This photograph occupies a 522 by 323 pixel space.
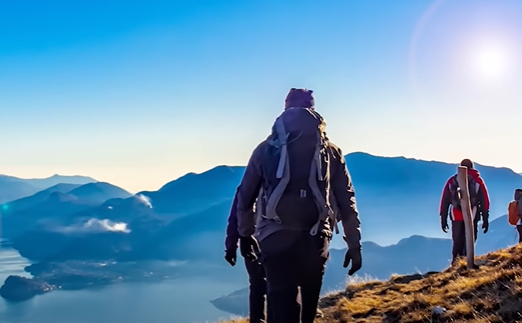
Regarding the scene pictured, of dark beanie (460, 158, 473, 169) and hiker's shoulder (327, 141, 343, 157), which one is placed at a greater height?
dark beanie (460, 158, 473, 169)

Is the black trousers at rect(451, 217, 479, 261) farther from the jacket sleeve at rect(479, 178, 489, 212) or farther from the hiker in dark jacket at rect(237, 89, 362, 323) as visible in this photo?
the hiker in dark jacket at rect(237, 89, 362, 323)

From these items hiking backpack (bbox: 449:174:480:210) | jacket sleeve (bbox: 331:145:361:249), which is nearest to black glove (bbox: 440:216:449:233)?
hiking backpack (bbox: 449:174:480:210)

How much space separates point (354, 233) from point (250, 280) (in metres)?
1.89

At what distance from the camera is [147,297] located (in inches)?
7219

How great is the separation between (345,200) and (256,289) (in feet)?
6.74

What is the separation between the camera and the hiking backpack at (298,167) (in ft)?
11.6

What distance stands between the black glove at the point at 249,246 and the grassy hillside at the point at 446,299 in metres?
2.40

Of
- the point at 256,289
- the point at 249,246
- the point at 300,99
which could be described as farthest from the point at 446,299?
the point at 300,99

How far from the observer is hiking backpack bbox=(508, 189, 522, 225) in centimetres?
1184

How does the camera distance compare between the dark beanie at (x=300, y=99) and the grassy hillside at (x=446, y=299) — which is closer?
the dark beanie at (x=300, y=99)

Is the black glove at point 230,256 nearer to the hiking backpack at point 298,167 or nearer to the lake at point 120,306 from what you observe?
the hiking backpack at point 298,167

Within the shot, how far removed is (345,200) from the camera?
12.9ft

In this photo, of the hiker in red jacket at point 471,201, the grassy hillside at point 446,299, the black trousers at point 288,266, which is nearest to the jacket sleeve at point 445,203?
the hiker in red jacket at point 471,201

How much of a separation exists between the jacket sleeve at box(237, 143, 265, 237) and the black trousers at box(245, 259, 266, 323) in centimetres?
134
